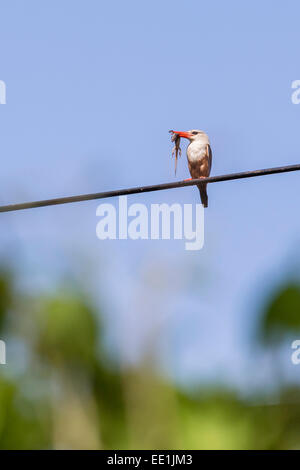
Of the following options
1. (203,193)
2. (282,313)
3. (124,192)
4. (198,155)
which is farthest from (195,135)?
(124,192)

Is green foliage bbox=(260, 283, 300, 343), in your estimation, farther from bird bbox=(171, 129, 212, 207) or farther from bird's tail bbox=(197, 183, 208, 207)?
bird's tail bbox=(197, 183, 208, 207)

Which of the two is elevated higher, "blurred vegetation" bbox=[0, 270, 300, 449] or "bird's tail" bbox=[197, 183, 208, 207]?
"bird's tail" bbox=[197, 183, 208, 207]

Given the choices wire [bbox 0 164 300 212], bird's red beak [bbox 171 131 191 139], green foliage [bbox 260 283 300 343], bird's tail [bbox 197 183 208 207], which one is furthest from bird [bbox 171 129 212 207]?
wire [bbox 0 164 300 212]

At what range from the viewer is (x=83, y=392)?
13.9 m

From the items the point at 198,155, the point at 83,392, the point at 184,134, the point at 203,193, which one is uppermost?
the point at 184,134

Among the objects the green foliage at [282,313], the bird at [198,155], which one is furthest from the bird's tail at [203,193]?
the green foliage at [282,313]

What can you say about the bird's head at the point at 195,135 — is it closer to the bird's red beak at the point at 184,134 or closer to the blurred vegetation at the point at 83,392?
the bird's red beak at the point at 184,134

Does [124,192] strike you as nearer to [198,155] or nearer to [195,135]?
[198,155]

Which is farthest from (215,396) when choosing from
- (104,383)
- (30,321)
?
(30,321)

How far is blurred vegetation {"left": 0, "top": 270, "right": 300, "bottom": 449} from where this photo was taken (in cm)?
1312

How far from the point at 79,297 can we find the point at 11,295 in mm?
983
